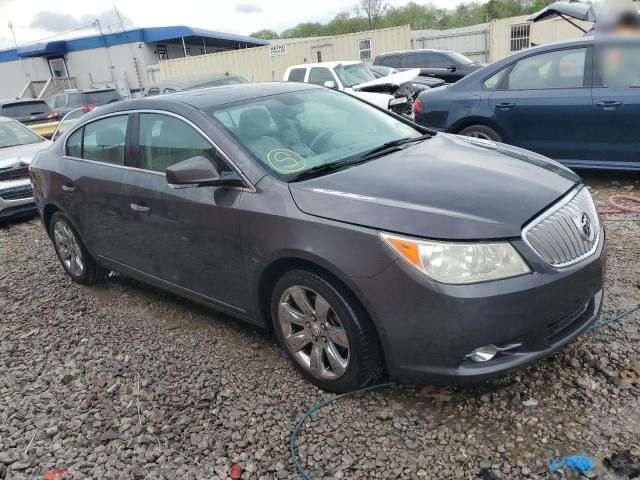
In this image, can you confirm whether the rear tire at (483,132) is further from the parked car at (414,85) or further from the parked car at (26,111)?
the parked car at (26,111)

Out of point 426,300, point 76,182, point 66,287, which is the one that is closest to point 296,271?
point 426,300

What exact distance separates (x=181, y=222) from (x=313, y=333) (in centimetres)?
115

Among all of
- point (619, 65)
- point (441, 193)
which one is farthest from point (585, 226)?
point (619, 65)

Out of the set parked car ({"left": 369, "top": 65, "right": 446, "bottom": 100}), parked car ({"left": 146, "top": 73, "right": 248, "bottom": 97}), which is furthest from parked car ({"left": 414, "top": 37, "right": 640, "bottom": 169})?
parked car ({"left": 146, "top": 73, "right": 248, "bottom": 97})

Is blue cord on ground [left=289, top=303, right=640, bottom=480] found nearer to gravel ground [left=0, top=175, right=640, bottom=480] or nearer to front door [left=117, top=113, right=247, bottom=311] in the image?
gravel ground [left=0, top=175, right=640, bottom=480]

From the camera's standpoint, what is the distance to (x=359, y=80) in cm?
1308

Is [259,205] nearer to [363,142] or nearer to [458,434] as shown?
[363,142]

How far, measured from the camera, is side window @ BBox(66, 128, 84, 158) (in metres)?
4.52

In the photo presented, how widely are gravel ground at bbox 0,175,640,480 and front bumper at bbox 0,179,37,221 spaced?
4.22 meters

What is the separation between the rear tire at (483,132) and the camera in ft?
21.0

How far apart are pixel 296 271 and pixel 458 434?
1.11 m

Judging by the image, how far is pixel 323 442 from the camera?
8.65ft

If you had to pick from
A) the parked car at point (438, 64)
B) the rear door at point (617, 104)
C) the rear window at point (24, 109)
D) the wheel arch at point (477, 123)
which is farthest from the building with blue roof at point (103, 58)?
the rear door at point (617, 104)

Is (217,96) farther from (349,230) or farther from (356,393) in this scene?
(356,393)
